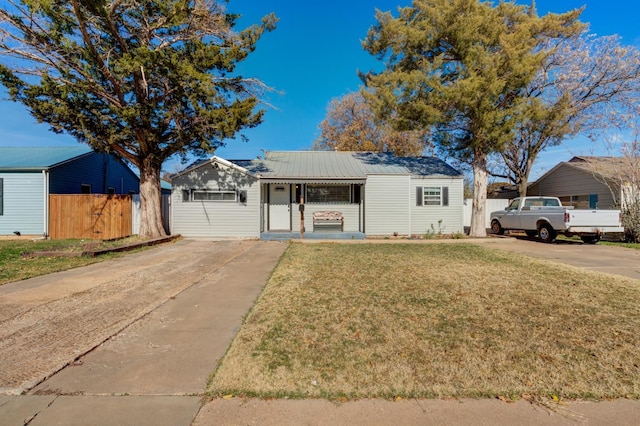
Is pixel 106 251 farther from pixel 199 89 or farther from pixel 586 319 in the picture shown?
pixel 586 319

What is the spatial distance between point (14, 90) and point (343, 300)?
13.0 metres

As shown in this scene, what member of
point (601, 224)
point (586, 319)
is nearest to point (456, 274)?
point (586, 319)

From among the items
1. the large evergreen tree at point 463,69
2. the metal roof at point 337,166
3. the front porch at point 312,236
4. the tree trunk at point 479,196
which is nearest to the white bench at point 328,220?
the front porch at point 312,236

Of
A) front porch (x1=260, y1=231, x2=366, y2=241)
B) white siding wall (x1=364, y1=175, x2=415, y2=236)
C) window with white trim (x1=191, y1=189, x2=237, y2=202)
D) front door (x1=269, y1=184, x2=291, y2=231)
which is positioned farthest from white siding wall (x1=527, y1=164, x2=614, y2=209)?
window with white trim (x1=191, y1=189, x2=237, y2=202)

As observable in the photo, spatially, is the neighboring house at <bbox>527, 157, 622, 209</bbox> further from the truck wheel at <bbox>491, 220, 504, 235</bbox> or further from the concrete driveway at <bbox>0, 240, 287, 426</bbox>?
the concrete driveway at <bbox>0, 240, 287, 426</bbox>

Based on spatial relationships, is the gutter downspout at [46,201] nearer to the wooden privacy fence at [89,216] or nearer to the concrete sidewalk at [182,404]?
the wooden privacy fence at [89,216]

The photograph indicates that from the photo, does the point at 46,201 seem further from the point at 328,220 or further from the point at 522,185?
the point at 522,185

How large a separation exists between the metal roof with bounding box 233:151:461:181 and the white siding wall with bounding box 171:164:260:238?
3.24 ft

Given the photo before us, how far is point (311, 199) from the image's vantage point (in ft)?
48.2

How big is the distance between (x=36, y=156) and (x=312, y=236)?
1424cm

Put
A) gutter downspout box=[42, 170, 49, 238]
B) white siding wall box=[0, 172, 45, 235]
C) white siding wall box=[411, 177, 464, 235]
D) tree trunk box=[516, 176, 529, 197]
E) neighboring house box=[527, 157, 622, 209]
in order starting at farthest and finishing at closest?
tree trunk box=[516, 176, 529, 197], neighboring house box=[527, 157, 622, 209], white siding wall box=[411, 177, 464, 235], white siding wall box=[0, 172, 45, 235], gutter downspout box=[42, 170, 49, 238]

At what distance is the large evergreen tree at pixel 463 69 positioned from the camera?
12.3 metres

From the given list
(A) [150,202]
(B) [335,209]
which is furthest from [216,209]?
(B) [335,209]

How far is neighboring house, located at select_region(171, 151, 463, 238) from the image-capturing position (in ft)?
45.0
